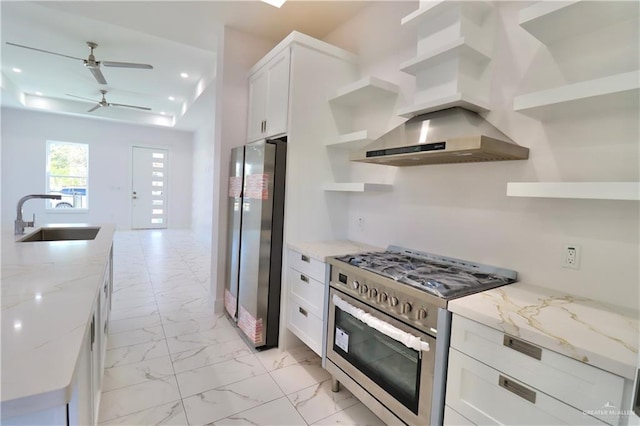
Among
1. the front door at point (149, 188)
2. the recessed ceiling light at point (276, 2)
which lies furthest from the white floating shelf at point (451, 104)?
the front door at point (149, 188)

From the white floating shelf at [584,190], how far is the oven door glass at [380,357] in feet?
2.84

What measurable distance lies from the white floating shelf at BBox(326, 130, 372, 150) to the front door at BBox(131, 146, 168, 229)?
7.44 meters

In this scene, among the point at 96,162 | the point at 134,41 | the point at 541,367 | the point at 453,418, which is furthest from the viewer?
the point at 96,162

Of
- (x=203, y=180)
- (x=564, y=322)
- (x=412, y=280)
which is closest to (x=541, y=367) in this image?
(x=564, y=322)

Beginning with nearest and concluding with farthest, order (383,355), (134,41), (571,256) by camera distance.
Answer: (571,256)
(383,355)
(134,41)

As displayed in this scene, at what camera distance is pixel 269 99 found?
270cm

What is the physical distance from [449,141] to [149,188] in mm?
8644

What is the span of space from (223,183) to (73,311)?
7.50 ft

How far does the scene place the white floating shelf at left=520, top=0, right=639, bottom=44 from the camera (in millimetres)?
1228

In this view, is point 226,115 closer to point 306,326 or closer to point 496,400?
point 306,326

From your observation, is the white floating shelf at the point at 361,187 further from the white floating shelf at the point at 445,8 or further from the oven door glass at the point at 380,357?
the white floating shelf at the point at 445,8

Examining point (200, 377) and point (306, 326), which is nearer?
point (200, 377)

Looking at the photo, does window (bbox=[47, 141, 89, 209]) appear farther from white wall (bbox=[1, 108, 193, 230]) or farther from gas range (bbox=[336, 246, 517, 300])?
gas range (bbox=[336, 246, 517, 300])

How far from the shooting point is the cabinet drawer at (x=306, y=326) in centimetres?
209
